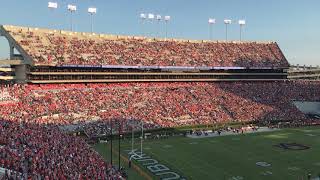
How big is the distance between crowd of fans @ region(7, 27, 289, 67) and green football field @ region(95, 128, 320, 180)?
26.0 meters

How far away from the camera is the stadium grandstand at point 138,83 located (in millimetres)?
66562

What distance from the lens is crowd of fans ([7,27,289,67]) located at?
76.1 metres

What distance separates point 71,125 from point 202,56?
137 feet

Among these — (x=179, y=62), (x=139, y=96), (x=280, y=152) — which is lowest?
(x=280, y=152)

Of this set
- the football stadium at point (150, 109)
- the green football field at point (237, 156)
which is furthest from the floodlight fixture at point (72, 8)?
the green football field at point (237, 156)

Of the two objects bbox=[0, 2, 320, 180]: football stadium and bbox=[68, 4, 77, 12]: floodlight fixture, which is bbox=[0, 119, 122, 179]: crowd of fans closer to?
bbox=[0, 2, 320, 180]: football stadium

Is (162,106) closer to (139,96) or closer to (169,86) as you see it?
(139,96)

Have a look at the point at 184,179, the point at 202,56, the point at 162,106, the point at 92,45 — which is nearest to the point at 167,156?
the point at 184,179

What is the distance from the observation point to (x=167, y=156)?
5072cm

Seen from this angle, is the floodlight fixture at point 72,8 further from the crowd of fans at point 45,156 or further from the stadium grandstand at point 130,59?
the crowd of fans at point 45,156

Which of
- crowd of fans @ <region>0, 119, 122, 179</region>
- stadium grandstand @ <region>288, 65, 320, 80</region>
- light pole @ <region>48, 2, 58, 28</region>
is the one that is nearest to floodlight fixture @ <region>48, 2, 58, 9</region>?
light pole @ <region>48, 2, 58, 28</region>

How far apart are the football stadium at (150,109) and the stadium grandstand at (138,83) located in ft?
0.77

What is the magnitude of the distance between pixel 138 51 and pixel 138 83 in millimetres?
7896

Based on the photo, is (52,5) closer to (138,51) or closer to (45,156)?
(138,51)
